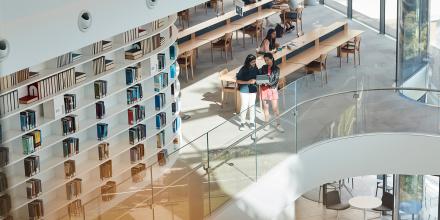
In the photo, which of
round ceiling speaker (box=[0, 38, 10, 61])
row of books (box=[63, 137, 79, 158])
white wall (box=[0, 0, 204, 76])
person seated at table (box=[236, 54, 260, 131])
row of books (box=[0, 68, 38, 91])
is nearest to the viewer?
white wall (box=[0, 0, 204, 76])

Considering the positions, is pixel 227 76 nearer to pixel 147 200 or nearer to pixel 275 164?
pixel 275 164

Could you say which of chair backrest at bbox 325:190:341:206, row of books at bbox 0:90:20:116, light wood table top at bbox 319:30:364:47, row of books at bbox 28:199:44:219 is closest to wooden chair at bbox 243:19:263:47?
light wood table top at bbox 319:30:364:47

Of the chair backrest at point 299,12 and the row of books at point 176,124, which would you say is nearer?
the row of books at point 176,124

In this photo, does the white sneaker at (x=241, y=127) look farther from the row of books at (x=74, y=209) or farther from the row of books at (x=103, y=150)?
the row of books at (x=74, y=209)

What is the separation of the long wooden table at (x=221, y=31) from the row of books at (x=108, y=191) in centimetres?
439

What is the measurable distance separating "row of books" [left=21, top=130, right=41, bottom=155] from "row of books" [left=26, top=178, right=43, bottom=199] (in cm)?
35

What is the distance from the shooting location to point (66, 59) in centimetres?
1008

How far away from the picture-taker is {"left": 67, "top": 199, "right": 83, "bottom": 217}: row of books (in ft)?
31.6

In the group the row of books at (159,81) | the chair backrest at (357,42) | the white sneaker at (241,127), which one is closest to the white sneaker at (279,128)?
the white sneaker at (241,127)

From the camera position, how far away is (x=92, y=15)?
30.3ft

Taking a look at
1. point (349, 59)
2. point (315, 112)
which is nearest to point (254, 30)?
point (349, 59)

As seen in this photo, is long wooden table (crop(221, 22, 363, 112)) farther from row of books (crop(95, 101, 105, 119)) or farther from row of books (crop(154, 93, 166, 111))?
row of books (crop(95, 101, 105, 119))

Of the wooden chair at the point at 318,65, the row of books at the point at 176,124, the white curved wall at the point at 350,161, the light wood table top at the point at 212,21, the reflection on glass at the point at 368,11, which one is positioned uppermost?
the light wood table top at the point at 212,21

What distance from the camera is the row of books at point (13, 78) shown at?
9.23m
